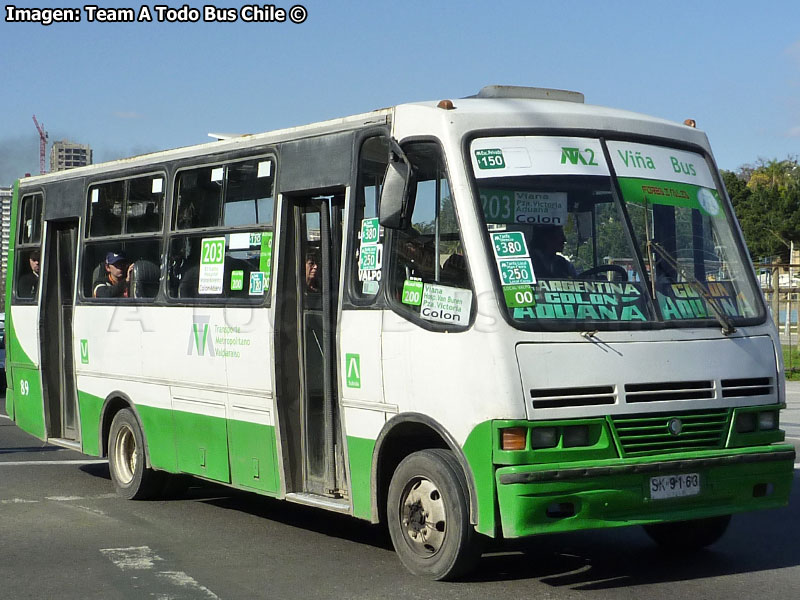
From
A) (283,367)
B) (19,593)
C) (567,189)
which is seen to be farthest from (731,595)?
(19,593)

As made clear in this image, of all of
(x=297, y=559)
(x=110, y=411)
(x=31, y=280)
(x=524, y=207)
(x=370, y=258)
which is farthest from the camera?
(x=31, y=280)

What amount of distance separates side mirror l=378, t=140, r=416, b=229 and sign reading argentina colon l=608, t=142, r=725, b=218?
4.39ft

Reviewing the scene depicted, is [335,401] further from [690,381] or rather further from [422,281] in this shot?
[690,381]

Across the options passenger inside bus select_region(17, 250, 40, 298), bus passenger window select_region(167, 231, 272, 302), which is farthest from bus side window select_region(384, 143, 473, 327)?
passenger inside bus select_region(17, 250, 40, 298)

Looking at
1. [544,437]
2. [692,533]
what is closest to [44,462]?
[692,533]

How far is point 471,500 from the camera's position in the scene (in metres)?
6.87

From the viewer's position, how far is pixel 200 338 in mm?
9844

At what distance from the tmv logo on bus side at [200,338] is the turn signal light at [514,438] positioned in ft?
11.8

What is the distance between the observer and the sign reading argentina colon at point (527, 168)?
7.21m

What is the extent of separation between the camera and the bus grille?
697 cm

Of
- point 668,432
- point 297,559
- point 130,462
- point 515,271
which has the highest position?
point 515,271

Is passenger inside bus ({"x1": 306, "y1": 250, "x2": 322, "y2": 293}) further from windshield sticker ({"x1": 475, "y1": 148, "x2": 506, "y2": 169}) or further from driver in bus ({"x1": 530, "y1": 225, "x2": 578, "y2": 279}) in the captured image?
driver in bus ({"x1": 530, "y1": 225, "x2": 578, "y2": 279})

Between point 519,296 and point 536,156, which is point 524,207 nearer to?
A: point 536,156

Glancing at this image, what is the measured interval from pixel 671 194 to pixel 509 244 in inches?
51.2
